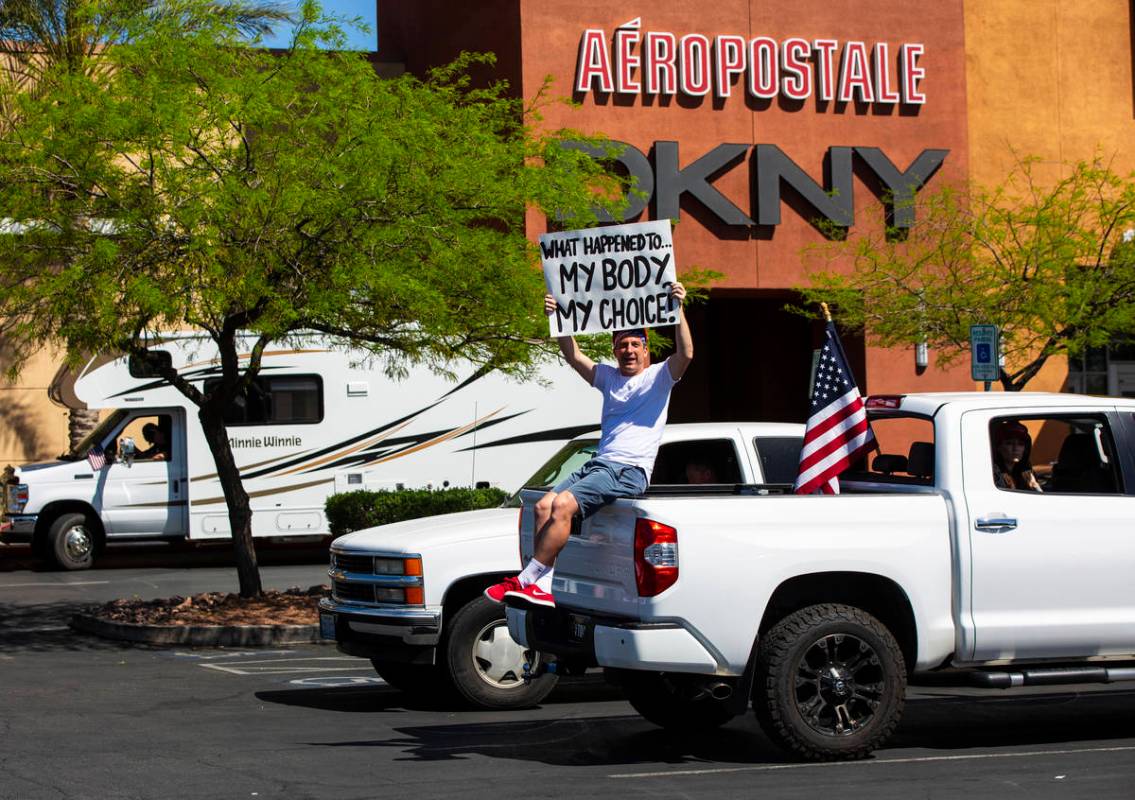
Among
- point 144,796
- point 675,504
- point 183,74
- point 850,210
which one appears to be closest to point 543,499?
point 675,504

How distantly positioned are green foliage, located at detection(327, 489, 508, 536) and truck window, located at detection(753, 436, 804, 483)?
10.8 meters

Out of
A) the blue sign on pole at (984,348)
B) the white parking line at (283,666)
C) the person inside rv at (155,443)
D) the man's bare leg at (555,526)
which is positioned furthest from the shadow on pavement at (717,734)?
the person inside rv at (155,443)

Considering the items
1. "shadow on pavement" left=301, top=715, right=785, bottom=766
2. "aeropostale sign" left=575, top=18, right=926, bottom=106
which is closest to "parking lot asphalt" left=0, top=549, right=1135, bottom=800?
"shadow on pavement" left=301, top=715, right=785, bottom=766

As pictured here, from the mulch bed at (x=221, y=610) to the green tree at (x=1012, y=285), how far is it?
9.43 m

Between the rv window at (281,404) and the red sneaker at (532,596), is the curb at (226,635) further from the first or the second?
the rv window at (281,404)

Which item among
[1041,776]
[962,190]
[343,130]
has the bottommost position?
[1041,776]

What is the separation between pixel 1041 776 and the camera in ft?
25.7

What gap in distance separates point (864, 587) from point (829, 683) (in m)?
0.59

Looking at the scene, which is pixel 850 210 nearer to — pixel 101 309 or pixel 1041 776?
pixel 101 309

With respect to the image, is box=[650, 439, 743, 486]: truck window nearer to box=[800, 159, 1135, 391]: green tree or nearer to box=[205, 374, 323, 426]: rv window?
box=[800, 159, 1135, 391]: green tree

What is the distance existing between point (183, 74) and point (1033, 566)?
8.92 metres

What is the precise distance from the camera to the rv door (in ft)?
73.4

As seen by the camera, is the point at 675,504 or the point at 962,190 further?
the point at 962,190

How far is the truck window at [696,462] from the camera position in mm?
10781
